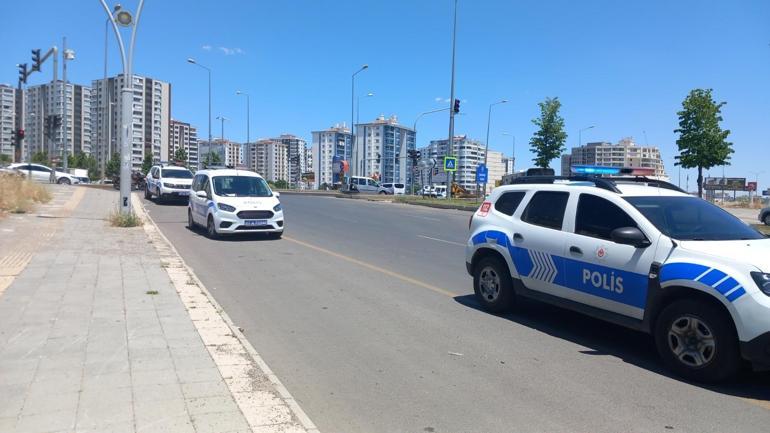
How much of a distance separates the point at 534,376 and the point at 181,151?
2811 inches

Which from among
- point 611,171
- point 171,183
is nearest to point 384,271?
point 611,171

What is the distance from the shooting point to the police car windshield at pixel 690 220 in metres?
5.49

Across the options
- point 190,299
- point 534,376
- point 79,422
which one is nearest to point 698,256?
point 534,376

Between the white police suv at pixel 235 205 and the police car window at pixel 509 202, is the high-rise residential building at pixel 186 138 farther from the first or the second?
the police car window at pixel 509 202

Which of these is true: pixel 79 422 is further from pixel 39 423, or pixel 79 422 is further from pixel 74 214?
pixel 74 214

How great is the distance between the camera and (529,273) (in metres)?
6.75

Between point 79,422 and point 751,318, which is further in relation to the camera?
point 751,318

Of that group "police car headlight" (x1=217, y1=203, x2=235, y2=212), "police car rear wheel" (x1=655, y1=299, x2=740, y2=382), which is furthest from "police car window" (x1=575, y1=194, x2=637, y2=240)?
"police car headlight" (x1=217, y1=203, x2=235, y2=212)

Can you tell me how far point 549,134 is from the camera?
37781 millimetres

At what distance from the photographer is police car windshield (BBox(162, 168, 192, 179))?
26.7m

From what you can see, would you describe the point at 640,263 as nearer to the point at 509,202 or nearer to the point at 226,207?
the point at 509,202

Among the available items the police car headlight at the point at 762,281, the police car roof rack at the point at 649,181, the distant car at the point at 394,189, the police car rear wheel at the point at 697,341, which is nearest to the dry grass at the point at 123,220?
the police car roof rack at the point at 649,181

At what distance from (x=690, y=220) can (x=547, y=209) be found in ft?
5.03

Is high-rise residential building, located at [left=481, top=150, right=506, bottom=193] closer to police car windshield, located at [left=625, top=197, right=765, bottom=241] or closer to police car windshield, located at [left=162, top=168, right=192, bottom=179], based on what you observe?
police car windshield, located at [left=162, top=168, right=192, bottom=179]
